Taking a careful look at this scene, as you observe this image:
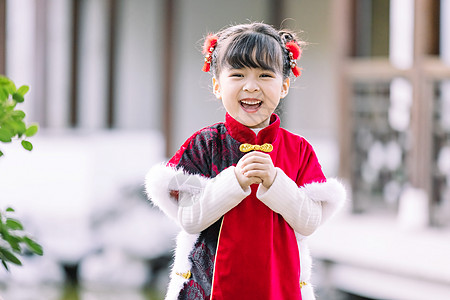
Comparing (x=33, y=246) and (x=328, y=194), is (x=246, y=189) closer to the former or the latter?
(x=328, y=194)

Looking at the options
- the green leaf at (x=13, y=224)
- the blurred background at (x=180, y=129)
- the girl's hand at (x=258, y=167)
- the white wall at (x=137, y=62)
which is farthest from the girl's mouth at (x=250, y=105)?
the white wall at (x=137, y=62)

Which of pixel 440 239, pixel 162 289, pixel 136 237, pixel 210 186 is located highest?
pixel 210 186

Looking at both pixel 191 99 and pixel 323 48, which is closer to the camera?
pixel 323 48

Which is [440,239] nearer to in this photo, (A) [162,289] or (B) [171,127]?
(A) [162,289]

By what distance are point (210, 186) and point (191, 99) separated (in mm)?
7863

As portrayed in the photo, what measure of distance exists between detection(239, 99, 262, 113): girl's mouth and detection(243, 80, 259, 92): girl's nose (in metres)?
0.04

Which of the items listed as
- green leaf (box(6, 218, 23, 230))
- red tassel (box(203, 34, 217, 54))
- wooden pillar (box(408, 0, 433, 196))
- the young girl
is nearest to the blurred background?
wooden pillar (box(408, 0, 433, 196))

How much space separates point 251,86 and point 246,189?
258 millimetres

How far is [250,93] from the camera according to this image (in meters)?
1.97

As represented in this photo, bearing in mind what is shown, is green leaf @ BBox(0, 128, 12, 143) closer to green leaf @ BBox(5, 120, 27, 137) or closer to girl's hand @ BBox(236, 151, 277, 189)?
green leaf @ BBox(5, 120, 27, 137)

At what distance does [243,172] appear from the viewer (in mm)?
1905

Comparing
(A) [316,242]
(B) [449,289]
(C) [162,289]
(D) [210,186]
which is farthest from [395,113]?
(D) [210,186]

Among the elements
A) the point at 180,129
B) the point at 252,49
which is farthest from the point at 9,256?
the point at 180,129

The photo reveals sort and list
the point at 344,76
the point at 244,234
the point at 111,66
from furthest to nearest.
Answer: the point at 111,66, the point at 344,76, the point at 244,234
